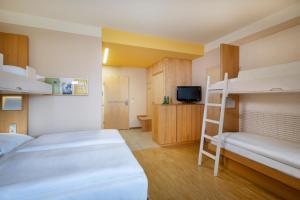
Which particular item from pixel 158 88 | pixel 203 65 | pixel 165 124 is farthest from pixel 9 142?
pixel 203 65

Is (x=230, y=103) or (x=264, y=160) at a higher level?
(x=230, y=103)

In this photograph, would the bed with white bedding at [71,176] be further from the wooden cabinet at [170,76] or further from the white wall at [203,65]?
the white wall at [203,65]

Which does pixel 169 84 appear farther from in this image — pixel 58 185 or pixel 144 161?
pixel 58 185

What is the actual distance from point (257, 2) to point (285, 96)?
1480 mm

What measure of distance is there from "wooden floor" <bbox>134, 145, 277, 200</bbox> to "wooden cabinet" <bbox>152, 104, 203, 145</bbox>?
29.1 inches

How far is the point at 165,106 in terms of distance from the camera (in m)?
3.40

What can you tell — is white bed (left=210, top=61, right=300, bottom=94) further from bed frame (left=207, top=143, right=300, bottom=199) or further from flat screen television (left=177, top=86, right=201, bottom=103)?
flat screen television (left=177, top=86, right=201, bottom=103)

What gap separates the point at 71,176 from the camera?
0.95m

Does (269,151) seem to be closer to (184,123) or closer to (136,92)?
(184,123)

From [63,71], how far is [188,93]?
2934 mm

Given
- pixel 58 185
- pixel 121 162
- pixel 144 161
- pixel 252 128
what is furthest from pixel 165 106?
pixel 58 185

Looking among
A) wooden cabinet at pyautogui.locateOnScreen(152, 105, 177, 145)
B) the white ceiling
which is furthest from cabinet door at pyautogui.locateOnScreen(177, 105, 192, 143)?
the white ceiling

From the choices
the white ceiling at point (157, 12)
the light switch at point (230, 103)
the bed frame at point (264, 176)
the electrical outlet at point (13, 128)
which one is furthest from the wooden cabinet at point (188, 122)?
the electrical outlet at point (13, 128)

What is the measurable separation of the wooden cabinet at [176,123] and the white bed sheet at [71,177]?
7.13 ft
